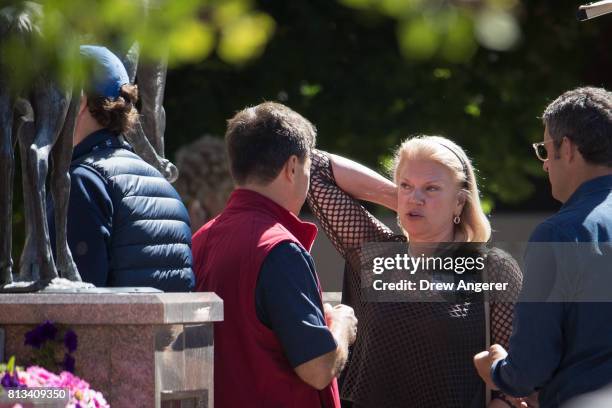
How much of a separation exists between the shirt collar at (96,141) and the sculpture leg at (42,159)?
16cm

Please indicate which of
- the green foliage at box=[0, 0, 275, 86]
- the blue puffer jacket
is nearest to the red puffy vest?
the blue puffer jacket

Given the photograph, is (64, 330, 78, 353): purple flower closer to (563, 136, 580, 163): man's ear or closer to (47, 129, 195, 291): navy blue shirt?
(47, 129, 195, 291): navy blue shirt

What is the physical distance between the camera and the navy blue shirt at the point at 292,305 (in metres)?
3.68

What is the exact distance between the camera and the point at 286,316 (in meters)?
3.68

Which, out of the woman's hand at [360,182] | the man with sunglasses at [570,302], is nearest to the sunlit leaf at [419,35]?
the man with sunglasses at [570,302]

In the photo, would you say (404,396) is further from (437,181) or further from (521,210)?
(521,210)

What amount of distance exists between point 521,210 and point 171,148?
162 inches

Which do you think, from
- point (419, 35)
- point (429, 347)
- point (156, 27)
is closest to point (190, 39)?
point (156, 27)

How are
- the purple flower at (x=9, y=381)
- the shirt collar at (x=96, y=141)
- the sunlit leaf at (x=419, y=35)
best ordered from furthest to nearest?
the shirt collar at (x=96, y=141)
the purple flower at (x=9, y=381)
the sunlit leaf at (x=419, y=35)

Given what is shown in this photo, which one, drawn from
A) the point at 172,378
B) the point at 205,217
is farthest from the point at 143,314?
the point at 205,217

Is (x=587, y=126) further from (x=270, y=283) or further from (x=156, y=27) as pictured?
(x=156, y=27)

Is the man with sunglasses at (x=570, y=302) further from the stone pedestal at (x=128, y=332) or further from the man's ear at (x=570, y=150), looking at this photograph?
the stone pedestal at (x=128, y=332)

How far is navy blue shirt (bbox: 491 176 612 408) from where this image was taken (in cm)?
344

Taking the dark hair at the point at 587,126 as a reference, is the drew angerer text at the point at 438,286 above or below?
below
